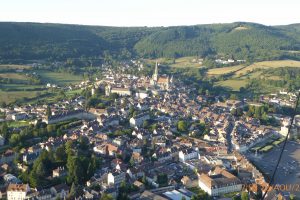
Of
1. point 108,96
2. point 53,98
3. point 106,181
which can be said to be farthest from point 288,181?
point 53,98

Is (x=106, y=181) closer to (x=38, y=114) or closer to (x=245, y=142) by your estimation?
(x=245, y=142)

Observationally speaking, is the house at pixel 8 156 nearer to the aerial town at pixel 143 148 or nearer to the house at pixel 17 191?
the aerial town at pixel 143 148

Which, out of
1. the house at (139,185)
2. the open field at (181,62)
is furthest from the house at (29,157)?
the open field at (181,62)

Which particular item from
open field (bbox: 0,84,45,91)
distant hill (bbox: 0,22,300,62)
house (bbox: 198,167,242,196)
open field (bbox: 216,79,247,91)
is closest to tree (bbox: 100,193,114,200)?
house (bbox: 198,167,242,196)

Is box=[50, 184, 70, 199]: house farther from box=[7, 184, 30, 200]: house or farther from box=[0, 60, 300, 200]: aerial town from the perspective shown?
box=[7, 184, 30, 200]: house

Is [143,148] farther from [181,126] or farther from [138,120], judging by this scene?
[138,120]

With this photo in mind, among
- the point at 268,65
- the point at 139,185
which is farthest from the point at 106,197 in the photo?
the point at 268,65
